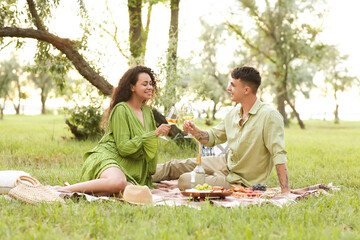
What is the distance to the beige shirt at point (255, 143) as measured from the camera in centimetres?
501

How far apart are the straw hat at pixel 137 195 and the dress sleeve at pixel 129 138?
86 centimetres

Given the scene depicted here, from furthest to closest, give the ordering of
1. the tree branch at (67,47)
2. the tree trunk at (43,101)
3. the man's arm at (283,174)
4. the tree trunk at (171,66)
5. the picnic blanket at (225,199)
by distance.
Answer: the tree trunk at (43,101)
the tree trunk at (171,66)
the tree branch at (67,47)
the man's arm at (283,174)
the picnic blanket at (225,199)

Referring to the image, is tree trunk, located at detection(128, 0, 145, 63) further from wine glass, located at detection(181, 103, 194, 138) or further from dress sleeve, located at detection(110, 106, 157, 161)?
wine glass, located at detection(181, 103, 194, 138)

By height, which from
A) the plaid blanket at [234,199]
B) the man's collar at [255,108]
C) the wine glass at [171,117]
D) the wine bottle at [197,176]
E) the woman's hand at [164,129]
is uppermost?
the man's collar at [255,108]

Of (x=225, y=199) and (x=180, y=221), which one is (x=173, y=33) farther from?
(x=180, y=221)

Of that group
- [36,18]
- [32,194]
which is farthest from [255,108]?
[36,18]

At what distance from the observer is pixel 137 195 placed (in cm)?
439

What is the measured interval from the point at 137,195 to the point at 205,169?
191 centimetres

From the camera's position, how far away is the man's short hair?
5219mm

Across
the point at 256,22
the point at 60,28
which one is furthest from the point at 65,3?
the point at 256,22

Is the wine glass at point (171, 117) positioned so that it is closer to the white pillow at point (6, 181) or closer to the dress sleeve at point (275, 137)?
the dress sleeve at point (275, 137)

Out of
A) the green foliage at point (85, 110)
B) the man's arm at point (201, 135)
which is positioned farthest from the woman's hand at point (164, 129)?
the green foliage at point (85, 110)

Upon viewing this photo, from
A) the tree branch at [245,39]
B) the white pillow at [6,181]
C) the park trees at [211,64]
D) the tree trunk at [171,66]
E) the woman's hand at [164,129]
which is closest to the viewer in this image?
the white pillow at [6,181]

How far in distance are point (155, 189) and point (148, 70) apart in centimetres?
164
